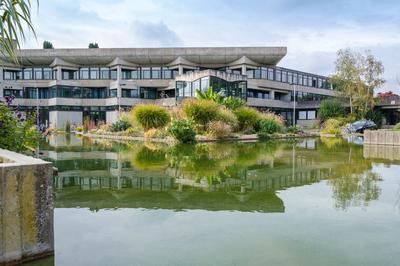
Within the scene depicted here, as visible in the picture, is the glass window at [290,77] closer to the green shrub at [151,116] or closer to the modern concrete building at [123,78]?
the modern concrete building at [123,78]

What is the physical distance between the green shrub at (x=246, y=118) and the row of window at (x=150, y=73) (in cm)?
2639

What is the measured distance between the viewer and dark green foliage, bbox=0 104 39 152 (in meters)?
6.93

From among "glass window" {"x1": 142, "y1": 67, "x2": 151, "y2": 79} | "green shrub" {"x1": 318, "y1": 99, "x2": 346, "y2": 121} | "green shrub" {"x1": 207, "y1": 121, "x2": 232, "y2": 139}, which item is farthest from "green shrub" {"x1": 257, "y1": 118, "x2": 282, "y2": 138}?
"glass window" {"x1": 142, "y1": 67, "x2": 151, "y2": 79}

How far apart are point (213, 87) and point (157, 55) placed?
1511cm

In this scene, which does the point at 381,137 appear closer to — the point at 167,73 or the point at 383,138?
the point at 383,138

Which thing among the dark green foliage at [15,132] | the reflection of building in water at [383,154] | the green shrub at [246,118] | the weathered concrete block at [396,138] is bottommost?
the reflection of building in water at [383,154]

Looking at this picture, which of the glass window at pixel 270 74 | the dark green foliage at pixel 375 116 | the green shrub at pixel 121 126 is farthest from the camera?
the glass window at pixel 270 74

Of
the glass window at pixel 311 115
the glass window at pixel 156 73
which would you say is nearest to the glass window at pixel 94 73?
the glass window at pixel 156 73

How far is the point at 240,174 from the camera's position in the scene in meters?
9.45

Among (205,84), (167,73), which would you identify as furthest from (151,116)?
(167,73)

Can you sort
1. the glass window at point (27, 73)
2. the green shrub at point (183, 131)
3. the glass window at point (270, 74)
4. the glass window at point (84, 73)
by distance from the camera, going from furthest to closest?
the glass window at point (27, 73) < the glass window at point (84, 73) < the glass window at point (270, 74) < the green shrub at point (183, 131)

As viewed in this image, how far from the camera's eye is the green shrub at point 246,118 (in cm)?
2764

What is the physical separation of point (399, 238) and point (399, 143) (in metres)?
17.6

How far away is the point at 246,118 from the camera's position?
2781 cm
